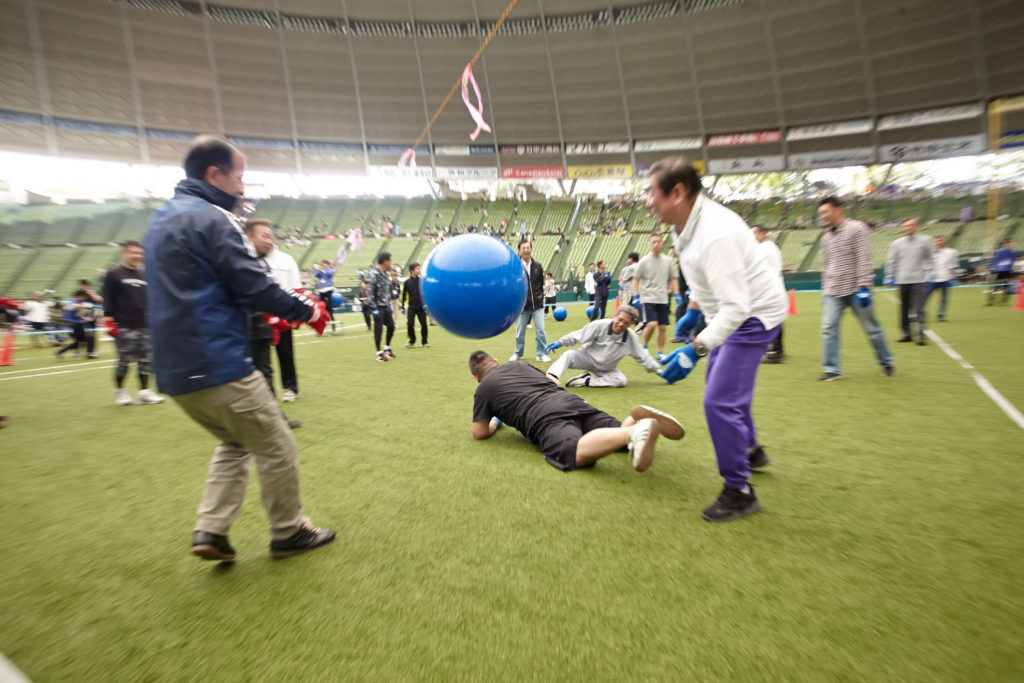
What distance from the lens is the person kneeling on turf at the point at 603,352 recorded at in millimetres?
6043

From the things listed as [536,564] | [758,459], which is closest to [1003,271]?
[758,459]

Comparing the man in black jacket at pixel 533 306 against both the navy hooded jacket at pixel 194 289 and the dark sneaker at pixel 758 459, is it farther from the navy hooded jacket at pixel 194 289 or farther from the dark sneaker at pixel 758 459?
the navy hooded jacket at pixel 194 289

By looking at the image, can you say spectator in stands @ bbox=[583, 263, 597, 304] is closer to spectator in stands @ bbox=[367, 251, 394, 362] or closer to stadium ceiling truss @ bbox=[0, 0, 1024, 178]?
spectator in stands @ bbox=[367, 251, 394, 362]

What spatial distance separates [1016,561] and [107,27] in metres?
42.7

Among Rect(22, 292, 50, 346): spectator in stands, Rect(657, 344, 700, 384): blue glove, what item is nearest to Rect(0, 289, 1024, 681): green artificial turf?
Rect(657, 344, 700, 384): blue glove

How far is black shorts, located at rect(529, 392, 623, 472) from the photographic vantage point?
11.7ft

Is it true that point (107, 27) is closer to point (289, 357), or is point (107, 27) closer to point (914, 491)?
point (289, 357)

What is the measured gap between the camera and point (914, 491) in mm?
3068

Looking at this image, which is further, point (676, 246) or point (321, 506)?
point (321, 506)

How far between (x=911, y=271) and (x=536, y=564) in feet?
30.5

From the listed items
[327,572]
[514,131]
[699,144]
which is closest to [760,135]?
[699,144]

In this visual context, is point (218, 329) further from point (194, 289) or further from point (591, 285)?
point (591, 285)

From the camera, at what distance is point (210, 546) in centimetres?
235

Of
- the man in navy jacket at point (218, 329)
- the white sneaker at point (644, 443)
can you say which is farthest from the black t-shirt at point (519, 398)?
the man in navy jacket at point (218, 329)
